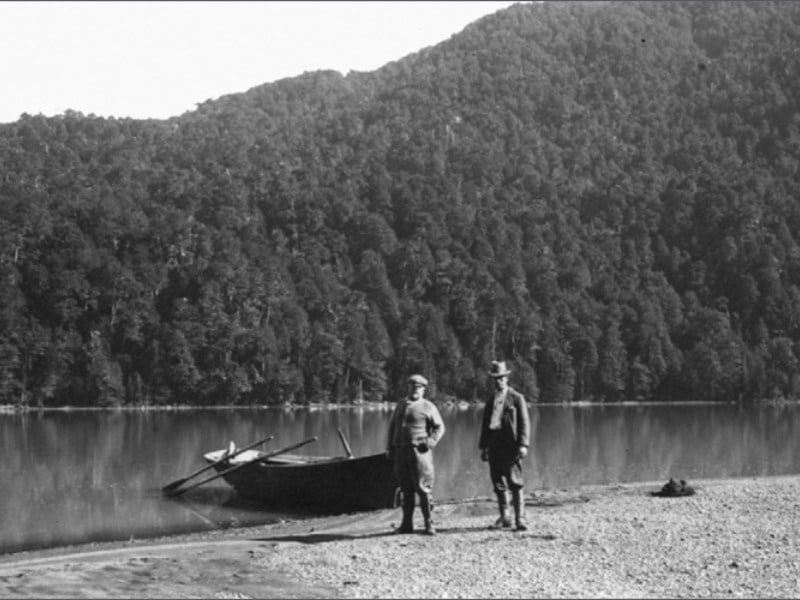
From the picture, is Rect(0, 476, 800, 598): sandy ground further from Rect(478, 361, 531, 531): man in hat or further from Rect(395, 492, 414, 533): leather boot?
Rect(478, 361, 531, 531): man in hat

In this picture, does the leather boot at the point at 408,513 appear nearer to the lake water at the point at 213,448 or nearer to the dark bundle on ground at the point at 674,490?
the dark bundle on ground at the point at 674,490

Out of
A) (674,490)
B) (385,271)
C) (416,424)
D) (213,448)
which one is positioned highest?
(385,271)

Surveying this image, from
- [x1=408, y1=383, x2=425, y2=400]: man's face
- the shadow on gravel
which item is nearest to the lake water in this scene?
the shadow on gravel

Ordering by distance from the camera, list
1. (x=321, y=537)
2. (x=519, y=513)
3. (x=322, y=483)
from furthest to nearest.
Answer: (x=322, y=483) → (x=321, y=537) → (x=519, y=513)

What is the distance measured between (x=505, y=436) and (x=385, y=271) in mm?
121390

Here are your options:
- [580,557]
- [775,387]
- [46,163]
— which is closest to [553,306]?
[775,387]

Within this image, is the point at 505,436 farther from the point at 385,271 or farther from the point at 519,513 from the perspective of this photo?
the point at 385,271

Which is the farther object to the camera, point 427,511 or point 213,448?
point 213,448

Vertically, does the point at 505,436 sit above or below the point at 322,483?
above

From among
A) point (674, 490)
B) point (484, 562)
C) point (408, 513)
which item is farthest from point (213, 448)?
point (484, 562)

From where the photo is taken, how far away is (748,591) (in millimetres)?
13445

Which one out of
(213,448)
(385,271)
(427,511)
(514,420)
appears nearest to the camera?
(427,511)

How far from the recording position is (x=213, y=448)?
52.0 m

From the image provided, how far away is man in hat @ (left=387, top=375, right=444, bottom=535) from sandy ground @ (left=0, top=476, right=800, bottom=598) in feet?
2.23
